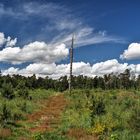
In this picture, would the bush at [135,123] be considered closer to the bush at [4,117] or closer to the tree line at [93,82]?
the bush at [4,117]

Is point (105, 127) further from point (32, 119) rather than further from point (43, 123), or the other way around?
point (32, 119)

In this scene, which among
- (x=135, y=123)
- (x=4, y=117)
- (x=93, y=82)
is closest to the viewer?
(x=135, y=123)

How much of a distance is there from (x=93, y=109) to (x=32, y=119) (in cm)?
404

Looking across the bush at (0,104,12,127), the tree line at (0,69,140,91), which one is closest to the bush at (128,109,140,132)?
the bush at (0,104,12,127)

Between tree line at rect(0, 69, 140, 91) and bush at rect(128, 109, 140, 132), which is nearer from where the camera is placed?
bush at rect(128, 109, 140, 132)

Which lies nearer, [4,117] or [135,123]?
[135,123]

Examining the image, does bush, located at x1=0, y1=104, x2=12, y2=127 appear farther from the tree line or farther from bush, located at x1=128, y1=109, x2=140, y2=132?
the tree line

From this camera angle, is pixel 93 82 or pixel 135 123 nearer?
pixel 135 123

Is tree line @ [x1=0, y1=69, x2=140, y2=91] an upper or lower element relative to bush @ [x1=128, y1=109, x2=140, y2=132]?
upper

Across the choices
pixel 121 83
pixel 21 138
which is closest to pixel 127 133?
pixel 21 138

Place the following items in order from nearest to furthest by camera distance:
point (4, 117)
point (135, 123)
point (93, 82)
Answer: point (135, 123) → point (4, 117) → point (93, 82)

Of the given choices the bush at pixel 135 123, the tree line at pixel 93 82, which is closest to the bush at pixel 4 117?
the bush at pixel 135 123

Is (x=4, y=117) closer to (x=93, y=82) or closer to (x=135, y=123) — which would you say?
(x=135, y=123)

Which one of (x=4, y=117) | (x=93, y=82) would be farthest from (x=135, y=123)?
(x=93, y=82)
